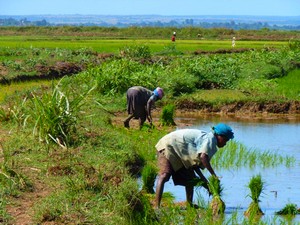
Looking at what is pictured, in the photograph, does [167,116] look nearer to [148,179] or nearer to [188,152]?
[148,179]

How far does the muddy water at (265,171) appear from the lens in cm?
927

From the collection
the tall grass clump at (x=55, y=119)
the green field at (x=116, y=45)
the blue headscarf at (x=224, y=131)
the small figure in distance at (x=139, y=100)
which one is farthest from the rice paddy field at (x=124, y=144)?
the green field at (x=116, y=45)

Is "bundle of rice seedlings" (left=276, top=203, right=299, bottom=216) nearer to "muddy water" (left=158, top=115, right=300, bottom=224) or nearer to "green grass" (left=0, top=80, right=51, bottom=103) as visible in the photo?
"muddy water" (left=158, top=115, right=300, bottom=224)

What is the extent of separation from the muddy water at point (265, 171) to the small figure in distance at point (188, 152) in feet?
2.01

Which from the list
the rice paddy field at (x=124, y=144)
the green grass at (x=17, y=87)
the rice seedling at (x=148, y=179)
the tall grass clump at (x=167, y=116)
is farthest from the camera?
the green grass at (x=17, y=87)

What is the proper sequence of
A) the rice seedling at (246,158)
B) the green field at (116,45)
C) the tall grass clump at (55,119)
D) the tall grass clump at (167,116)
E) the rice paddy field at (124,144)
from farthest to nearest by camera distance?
the green field at (116,45) < the tall grass clump at (167,116) < the rice seedling at (246,158) < the tall grass clump at (55,119) < the rice paddy field at (124,144)

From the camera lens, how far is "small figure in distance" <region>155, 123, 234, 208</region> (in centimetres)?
776

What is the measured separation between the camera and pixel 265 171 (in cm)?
1130

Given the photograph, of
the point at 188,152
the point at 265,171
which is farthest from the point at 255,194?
the point at 265,171

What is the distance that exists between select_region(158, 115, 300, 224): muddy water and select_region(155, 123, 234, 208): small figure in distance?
0.61 meters

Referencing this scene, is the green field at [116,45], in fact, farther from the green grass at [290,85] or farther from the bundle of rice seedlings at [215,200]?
the bundle of rice seedlings at [215,200]

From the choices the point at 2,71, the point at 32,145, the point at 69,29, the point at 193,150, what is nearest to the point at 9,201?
the point at 193,150

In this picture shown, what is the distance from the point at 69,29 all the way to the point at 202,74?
42465 mm

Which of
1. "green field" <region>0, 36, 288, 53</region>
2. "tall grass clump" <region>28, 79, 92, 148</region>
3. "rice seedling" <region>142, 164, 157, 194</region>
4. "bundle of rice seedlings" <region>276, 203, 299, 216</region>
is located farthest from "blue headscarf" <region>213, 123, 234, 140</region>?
"green field" <region>0, 36, 288, 53</region>
